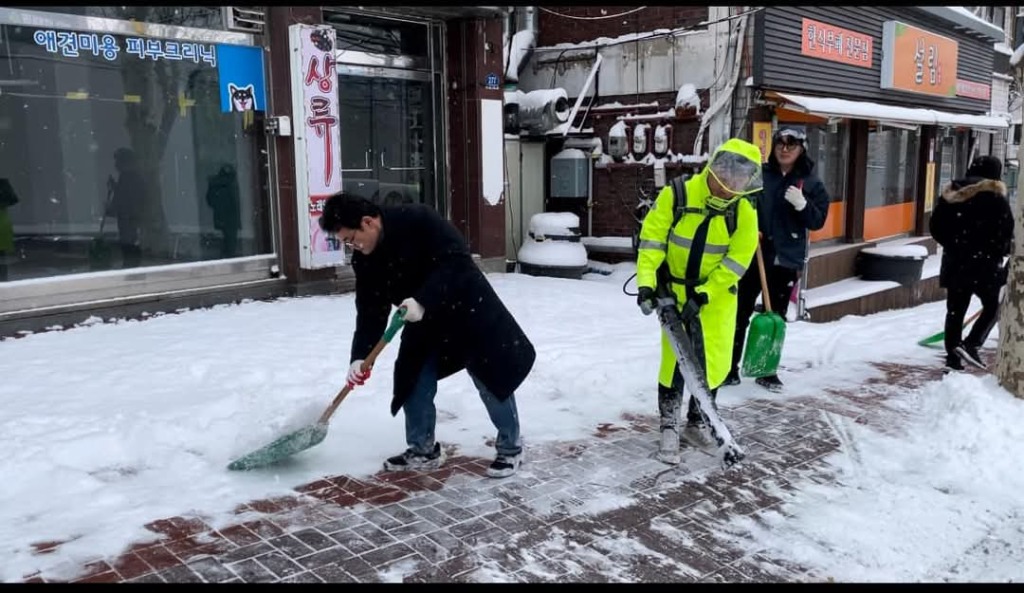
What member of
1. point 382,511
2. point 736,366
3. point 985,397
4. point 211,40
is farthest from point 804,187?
point 211,40

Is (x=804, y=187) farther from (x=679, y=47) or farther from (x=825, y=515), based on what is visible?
(x=679, y=47)

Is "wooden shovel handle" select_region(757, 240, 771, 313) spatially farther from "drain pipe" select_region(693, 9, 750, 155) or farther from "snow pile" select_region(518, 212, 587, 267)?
"drain pipe" select_region(693, 9, 750, 155)

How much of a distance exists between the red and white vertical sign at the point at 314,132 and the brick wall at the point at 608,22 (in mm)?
5176

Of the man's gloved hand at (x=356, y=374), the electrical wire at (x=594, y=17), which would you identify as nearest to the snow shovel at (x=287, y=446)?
the man's gloved hand at (x=356, y=374)

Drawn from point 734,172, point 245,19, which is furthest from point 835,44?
point 734,172

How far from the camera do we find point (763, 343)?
5820 mm

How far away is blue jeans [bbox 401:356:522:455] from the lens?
4281mm

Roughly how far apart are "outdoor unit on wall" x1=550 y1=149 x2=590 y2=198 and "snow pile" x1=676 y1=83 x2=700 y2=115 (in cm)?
176

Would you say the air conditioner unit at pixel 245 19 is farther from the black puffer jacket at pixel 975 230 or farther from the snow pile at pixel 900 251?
the snow pile at pixel 900 251

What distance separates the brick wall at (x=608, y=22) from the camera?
11.7 meters

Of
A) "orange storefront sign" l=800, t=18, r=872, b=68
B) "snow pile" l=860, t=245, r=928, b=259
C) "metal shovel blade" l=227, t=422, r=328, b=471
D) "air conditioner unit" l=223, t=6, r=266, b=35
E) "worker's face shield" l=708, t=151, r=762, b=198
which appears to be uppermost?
"orange storefront sign" l=800, t=18, r=872, b=68

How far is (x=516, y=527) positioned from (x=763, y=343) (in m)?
2.82

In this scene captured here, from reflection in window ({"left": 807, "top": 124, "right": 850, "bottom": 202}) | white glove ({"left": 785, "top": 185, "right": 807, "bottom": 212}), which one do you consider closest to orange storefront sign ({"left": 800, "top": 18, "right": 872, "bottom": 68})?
reflection in window ({"left": 807, "top": 124, "right": 850, "bottom": 202})

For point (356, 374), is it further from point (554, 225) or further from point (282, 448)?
point (554, 225)
